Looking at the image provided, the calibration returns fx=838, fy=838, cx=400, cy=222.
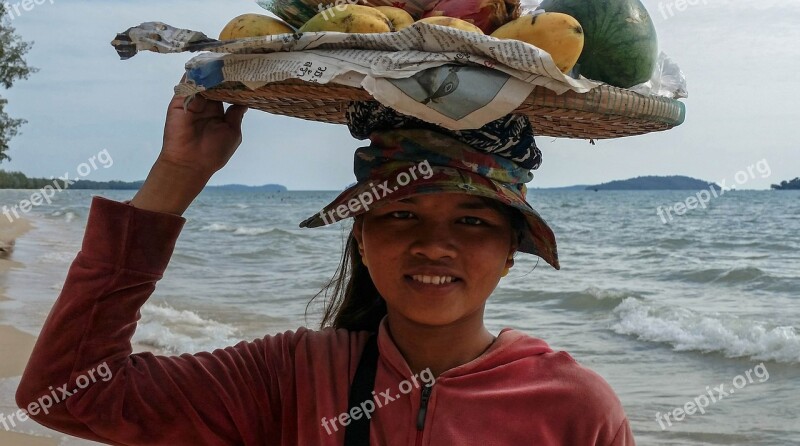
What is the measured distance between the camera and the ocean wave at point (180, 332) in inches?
258

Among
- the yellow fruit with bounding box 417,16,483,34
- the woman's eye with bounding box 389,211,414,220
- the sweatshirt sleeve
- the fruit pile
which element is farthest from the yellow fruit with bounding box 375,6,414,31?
the sweatshirt sleeve

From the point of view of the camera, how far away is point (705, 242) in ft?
54.4

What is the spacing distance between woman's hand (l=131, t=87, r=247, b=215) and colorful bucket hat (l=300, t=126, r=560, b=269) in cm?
24

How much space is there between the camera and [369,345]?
1671 millimetres

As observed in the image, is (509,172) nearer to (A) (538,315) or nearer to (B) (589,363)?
(B) (589,363)

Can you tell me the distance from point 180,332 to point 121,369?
Answer: 5.81 meters

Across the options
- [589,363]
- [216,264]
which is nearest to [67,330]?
[589,363]

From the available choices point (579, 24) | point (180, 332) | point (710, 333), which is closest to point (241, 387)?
point (579, 24)

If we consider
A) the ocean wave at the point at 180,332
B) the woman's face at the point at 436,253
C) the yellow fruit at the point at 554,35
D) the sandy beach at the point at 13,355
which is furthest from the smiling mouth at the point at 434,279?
the ocean wave at the point at 180,332

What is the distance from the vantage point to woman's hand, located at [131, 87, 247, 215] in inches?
60.4

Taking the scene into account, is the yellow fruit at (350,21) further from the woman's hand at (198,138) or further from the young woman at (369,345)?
the woman's hand at (198,138)

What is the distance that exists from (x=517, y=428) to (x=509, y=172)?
18.0 inches

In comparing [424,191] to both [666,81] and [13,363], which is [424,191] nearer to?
[666,81]

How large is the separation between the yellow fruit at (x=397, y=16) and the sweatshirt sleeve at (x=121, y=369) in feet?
1.73
